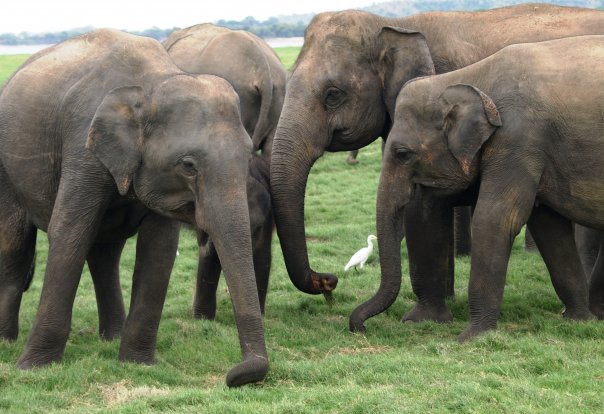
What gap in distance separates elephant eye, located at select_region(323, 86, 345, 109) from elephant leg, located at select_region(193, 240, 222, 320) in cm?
143

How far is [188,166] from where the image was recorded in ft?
21.7

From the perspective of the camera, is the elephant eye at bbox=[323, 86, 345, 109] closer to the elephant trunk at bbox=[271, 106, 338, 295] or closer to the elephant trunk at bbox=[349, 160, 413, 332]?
the elephant trunk at bbox=[271, 106, 338, 295]

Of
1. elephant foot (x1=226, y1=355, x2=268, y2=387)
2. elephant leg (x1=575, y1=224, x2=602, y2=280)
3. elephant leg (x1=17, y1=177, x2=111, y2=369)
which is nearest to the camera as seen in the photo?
elephant foot (x1=226, y1=355, x2=268, y2=387)

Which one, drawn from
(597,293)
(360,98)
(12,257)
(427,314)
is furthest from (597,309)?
(12,257)

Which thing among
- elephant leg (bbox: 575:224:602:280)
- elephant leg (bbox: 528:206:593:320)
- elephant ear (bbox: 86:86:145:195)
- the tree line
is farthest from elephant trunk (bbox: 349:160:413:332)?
the tree line

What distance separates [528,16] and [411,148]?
217 centimetres

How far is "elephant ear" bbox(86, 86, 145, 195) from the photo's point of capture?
22.2ft

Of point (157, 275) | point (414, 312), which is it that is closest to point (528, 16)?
point (414, 312)

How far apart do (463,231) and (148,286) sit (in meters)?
4.73

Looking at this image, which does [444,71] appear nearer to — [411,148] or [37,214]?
[411,148]

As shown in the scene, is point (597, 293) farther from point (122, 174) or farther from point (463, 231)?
point (122, 174)

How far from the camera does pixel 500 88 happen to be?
787cm

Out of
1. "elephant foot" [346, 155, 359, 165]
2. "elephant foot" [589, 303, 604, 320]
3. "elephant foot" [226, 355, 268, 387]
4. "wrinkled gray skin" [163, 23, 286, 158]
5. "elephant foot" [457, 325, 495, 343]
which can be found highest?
"wrinkled gray skin" [163, 23, 286, 158]

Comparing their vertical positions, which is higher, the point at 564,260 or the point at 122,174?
the point at 122,174
